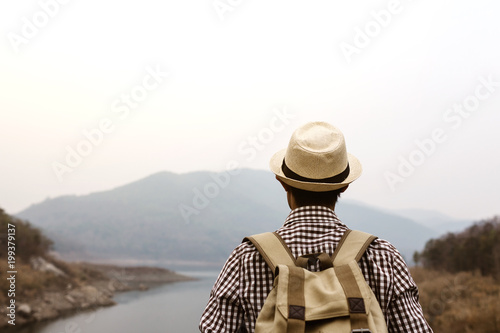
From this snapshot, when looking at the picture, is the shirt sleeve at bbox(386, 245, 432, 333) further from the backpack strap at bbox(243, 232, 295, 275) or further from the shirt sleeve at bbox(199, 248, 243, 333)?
the shirt sleeve at bbox(199, 248, 243, 333)

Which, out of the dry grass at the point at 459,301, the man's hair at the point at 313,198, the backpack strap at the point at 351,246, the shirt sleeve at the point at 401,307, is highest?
the man's hair at the point at 313,198

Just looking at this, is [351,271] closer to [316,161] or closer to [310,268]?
[310,268]

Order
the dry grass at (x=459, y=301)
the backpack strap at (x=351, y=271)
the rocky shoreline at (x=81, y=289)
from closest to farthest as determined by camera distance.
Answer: the backpack strap at (x=351, y=271) → the dry grass at (x=459, y=301) → the rocky shoreline at (x=81, y=289)

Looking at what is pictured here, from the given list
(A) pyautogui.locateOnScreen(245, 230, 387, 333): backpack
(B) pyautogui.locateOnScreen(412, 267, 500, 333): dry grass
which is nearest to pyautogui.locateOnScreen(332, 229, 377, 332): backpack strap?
(A) pyautogui.locateOnScreen(245, 230, 387, 333): backpack

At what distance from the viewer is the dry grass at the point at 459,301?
1169 centimetres

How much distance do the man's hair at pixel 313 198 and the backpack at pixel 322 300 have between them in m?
0.20

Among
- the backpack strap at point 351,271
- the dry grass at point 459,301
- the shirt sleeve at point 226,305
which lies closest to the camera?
the backpack strap at point 351,271

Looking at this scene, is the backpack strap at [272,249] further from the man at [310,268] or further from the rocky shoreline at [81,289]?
the rocky shoreline at [81,289]

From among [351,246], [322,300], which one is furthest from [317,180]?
[322,300]

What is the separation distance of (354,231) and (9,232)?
13950mm

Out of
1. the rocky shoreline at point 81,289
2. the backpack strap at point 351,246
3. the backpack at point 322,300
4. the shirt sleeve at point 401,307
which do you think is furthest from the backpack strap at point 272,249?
the rocky shoreline at point 81,289

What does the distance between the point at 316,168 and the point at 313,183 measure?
0.22ft

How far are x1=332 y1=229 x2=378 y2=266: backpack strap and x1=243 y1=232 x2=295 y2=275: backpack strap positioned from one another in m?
0.13

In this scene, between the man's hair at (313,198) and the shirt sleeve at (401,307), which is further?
the man's hair at (313,198)
